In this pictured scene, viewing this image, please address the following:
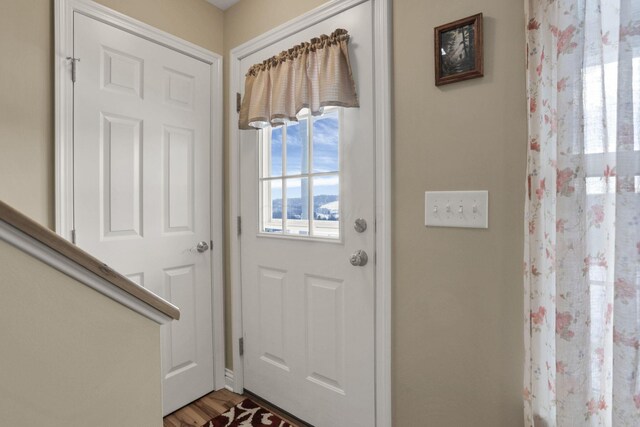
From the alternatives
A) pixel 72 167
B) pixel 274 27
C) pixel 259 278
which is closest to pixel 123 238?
pixel 72 167

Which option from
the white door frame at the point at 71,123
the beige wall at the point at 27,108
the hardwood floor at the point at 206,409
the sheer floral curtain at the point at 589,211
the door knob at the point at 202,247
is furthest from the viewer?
the door knob at the point at 202,247

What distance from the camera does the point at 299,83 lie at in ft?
5.32

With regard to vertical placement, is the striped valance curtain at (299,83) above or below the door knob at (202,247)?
above

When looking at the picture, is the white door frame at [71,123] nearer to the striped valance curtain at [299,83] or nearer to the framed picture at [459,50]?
the striped valance curtain at [299,83]

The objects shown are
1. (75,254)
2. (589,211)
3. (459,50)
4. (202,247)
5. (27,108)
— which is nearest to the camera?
(75,254)

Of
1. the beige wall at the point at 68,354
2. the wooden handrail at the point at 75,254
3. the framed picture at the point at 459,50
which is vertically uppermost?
the framed picture at the point at 459,50

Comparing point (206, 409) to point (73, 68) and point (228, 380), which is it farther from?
point (73, 68)

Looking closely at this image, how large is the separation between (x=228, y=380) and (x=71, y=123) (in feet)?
5.51

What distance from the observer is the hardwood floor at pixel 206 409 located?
1791mm

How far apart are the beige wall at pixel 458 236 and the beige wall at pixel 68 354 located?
1001mm

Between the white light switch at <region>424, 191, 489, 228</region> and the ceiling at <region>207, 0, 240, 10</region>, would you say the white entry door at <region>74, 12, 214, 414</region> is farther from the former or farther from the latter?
the white light switch at <region>424, 191, 489, 228</region>

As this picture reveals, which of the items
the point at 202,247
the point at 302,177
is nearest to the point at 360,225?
the point at 302,177

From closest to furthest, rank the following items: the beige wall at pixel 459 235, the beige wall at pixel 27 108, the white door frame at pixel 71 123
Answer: the beige wall at pixel 459 235 → the beige wall at pixel 27 108 → the white door frame at pixel 71 123

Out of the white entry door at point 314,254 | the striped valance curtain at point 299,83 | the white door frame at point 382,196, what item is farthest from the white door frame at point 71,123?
the white door frame at point 382,196
